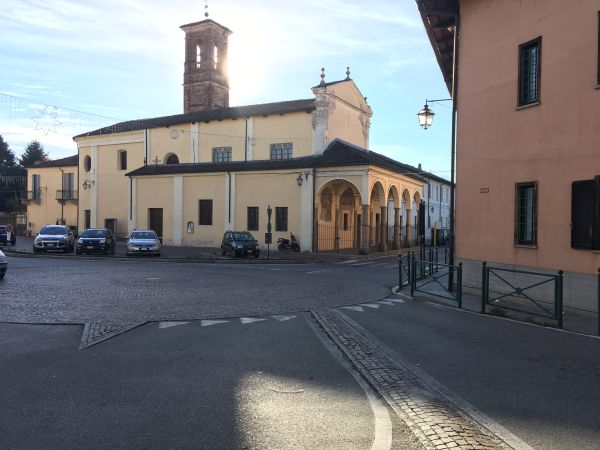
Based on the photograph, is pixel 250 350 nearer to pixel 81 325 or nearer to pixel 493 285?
pixel 81 325

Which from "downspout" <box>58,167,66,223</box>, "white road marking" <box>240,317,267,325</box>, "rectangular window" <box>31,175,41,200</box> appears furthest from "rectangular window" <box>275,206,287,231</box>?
"rectangular window" <box>31,175,41,200</box>

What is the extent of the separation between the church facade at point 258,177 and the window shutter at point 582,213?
804 inches

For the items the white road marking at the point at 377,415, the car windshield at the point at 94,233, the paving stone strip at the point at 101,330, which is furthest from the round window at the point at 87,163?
the white road marking at the point at 377,415


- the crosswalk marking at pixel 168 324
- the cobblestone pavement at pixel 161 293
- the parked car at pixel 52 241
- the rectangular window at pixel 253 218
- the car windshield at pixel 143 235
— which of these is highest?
the rectangular window at pixel 253 218

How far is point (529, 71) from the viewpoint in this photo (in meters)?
13.1

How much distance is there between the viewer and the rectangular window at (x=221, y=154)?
129ft

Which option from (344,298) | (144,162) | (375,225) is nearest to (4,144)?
(144,162)

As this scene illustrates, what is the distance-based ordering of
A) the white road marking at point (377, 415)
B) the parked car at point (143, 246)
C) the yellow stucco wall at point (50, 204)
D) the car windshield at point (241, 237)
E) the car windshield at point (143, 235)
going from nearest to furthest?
the white road marking at point (377, 415)
the parked car at point (143, 246)
the car windshield at point (143, 235)
the car windshield at point (241, 237)
the yellow stucco wall at point (50, 204)

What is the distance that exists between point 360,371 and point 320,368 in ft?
1.66

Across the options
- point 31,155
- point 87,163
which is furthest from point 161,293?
point 31,155

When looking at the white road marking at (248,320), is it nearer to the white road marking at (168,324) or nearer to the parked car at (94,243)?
the white road marking at (168,324)

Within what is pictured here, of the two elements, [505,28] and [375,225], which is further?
[375,225]

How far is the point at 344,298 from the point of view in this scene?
537 inches

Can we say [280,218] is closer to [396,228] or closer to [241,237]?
[241,237]
